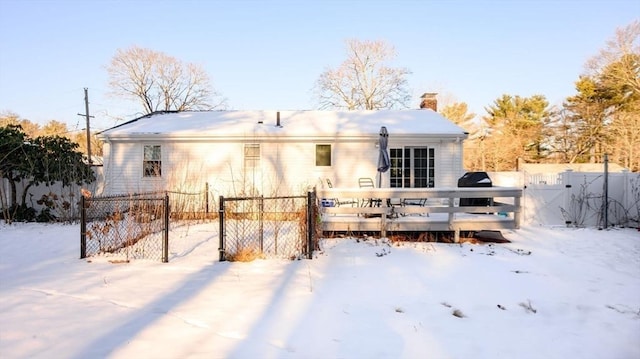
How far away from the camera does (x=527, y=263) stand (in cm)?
703

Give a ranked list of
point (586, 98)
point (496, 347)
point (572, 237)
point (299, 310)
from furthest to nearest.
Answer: point (586, 98), point (572, 237), point (299, 310), point (496, 347)

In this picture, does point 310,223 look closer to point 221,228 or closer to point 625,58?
point 221,228

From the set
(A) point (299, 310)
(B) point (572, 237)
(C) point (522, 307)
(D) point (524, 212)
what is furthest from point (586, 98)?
(A) point (299, 310)

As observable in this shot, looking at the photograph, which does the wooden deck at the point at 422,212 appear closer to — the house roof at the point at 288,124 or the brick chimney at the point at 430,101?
the house roof at the point at 288,124

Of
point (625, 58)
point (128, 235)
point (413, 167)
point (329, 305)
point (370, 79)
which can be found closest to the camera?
point (329, 305)

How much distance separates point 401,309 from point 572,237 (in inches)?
289

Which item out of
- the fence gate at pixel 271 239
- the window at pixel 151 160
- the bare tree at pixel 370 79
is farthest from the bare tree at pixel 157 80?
the fence gate at pixel 271 239

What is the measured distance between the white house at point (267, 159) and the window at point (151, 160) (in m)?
0.03

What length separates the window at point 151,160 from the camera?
13.9m

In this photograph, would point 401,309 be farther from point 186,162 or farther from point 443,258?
point 186,162

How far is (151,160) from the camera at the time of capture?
13930 millimetres

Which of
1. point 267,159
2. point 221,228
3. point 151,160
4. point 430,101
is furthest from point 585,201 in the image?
point 151,160

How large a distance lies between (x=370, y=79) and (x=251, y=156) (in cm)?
2286

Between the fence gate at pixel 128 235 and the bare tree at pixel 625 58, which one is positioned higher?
the bare tree at pixel 625 58
